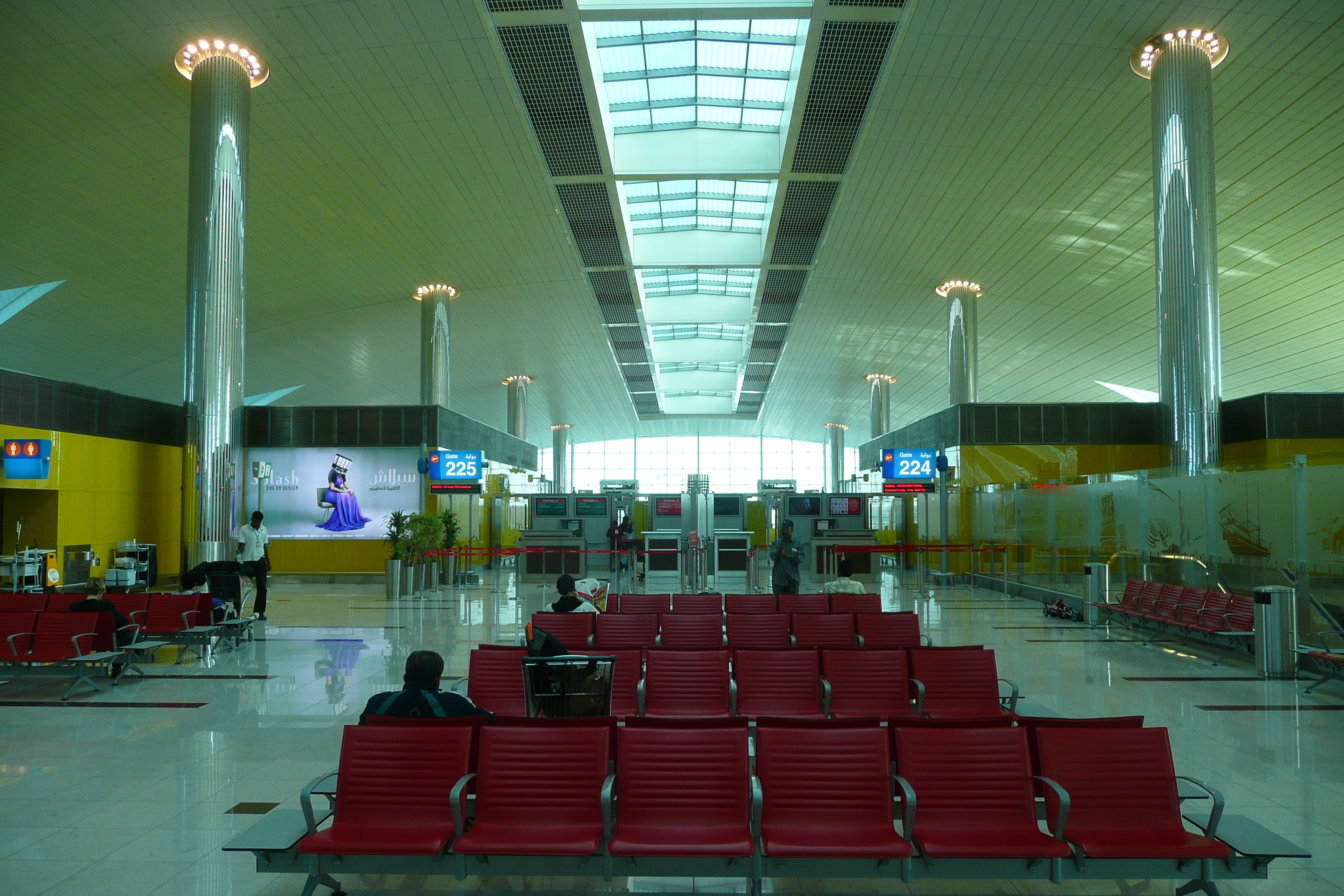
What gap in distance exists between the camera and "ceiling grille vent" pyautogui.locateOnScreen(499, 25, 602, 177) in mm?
13664

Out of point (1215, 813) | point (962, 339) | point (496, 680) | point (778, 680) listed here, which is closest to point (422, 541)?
point (496, 680)

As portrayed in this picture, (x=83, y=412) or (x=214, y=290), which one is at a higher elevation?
(x=214, y=290)

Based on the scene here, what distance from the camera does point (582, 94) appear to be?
15.4 meters

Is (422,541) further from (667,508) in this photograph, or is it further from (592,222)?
(592,222)

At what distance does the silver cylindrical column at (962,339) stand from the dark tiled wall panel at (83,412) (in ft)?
58.8

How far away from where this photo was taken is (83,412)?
16000 mm

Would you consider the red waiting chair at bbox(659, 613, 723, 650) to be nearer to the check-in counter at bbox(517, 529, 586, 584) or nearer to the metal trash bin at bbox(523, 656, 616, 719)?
the metal trash bin at bbox(523, 656, 616, 719)

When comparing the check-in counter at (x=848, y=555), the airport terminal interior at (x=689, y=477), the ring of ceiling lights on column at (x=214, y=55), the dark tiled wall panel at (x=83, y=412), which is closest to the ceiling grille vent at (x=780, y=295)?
the airport terminal interior at (x=689, y=477)

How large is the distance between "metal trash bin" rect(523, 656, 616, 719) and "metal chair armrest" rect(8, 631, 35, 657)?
626 centimetres

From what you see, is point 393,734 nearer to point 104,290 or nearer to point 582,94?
point 582,94

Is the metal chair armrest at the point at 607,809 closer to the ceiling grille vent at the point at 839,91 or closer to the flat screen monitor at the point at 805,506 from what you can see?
the ceiling grille vent at the point at 839,91

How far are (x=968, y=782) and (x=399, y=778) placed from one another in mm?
2391

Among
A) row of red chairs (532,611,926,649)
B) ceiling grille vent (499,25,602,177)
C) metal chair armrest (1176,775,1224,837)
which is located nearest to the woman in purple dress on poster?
ceiling grille vent (499,25,602,177)

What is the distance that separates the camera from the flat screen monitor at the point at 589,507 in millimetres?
23391
